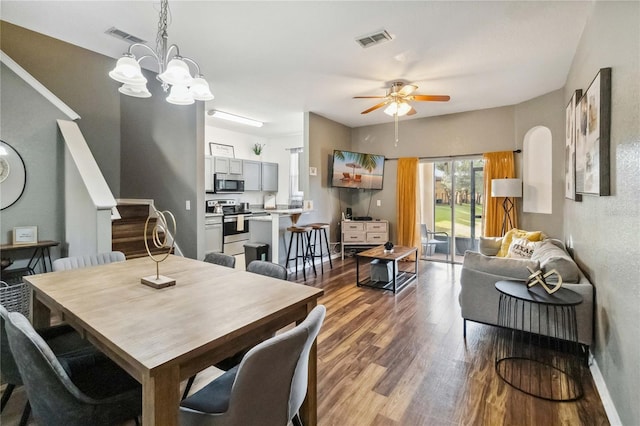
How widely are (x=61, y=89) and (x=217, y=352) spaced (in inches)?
152

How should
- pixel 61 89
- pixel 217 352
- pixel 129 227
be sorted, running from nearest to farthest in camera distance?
pixel 217 352
pixel 61 89
pixel 129 227

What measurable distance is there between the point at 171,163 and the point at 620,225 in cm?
496

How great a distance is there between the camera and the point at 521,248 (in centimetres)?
380

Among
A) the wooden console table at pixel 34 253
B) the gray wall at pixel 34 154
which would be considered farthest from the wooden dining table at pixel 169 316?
the gray wall at pixel 34 154

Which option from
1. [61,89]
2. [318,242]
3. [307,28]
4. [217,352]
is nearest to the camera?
[217,352]

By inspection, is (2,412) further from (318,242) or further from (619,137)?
(318,242)

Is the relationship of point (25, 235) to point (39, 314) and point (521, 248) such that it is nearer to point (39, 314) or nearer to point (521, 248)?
point (39, 314)

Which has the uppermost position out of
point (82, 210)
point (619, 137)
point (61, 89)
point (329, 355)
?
point (61, 89)

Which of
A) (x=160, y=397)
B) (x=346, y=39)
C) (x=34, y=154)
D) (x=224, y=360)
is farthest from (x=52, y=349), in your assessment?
(x=346, y=39)

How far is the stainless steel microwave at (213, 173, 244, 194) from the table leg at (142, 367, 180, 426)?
235 inches

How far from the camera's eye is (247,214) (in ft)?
23.2

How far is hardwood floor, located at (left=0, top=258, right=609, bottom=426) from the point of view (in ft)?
6.06

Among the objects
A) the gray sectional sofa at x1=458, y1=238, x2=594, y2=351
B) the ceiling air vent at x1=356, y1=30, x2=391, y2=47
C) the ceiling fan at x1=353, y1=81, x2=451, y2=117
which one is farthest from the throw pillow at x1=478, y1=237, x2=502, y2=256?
the ceiling air vent at x1=356, y1=30, x2=391, y2=47

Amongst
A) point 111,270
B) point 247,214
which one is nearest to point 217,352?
point 111,270
